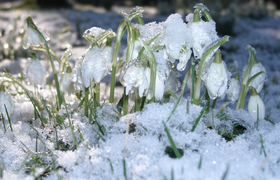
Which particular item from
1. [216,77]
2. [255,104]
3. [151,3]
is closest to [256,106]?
[255,104]

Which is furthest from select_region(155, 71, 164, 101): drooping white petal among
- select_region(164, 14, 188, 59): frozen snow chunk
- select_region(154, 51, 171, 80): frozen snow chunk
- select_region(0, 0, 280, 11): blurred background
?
select_region(0, 0, 280, 11): blurred background

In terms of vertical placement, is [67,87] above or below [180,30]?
below

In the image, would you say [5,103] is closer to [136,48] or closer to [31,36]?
[31,36]

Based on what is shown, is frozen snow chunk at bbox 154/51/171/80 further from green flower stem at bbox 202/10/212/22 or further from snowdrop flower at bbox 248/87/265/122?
snowdrop flower at bbox 248/87/265/122

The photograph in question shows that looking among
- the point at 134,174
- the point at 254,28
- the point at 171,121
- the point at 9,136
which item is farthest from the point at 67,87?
the point at 254,28

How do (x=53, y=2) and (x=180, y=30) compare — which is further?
(x=53, y=2)

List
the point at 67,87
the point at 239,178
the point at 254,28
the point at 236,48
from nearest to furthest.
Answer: the point at 239,178 → the point at 67,87 → the point at 236,48 → the point at 254,28

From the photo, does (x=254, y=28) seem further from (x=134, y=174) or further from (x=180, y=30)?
(x=134, y=174)

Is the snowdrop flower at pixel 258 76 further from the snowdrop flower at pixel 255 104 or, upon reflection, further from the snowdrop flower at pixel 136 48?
the snowdrop flower at pixel 136 48
